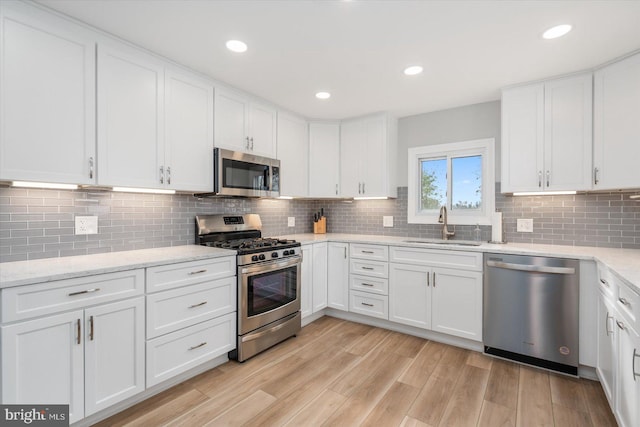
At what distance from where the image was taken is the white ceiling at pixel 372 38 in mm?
1737

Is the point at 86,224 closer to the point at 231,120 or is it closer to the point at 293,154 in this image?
the point at 231,120

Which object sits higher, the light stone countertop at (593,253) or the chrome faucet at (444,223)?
the chrome faucet at (444,223)

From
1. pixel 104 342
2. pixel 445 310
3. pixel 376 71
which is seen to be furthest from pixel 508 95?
pixel 104 342

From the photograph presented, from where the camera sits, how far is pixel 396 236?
148 inches

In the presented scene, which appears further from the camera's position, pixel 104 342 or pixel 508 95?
pixel 508 95

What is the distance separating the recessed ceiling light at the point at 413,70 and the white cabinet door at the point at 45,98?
226 cm

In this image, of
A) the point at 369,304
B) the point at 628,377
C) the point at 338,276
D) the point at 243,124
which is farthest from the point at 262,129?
the point at 628,377

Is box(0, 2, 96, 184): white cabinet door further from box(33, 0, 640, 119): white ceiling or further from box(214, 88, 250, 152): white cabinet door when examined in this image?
box(214, 88, 250, 152): white cabinet door

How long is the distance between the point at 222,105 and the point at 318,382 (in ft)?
8.08

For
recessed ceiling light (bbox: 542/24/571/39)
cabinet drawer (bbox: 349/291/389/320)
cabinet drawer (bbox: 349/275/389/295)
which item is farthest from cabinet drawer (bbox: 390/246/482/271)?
recessed ceiling light (bbox: 542/24/571/39)

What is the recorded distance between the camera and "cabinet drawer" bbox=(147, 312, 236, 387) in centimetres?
198

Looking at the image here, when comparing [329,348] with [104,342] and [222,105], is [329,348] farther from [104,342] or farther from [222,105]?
[222,105]

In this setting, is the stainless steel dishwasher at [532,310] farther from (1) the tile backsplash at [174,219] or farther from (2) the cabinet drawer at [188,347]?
(2) the cabinet drawer at [188,347]

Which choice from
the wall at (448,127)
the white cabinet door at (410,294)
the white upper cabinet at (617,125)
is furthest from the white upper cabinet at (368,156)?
the white upper cabinet at (617,125)
